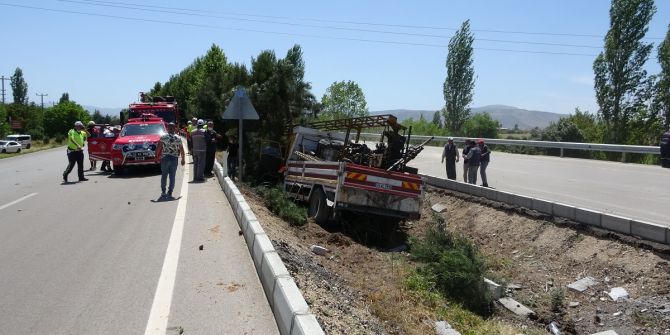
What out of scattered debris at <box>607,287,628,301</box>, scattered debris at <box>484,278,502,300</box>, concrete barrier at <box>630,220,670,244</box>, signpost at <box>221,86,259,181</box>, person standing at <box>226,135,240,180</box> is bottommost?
scattered debris at <box>484,278,502,300</box>

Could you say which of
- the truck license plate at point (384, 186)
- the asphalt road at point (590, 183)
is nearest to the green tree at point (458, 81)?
the asphalt road at point (590, 183)

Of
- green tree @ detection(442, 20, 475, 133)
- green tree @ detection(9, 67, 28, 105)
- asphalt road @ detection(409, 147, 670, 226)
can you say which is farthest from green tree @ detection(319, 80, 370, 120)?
green tree @ detection(9, 67, 28, 105)

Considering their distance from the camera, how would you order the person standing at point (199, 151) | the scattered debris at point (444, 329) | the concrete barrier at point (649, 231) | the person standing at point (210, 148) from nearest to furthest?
the scattered debris at point (444, 329), the concrete barrier at point (649, 231), the person standing at point (199, 151), the person standing at point (210, 148)

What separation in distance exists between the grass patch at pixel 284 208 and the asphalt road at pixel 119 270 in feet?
5.10

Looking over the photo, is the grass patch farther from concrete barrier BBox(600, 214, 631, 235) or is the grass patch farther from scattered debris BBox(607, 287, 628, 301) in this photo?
scattered debris BBox(607, 287, 628, 301)

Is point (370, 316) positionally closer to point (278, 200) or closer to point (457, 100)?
point (278, 200)

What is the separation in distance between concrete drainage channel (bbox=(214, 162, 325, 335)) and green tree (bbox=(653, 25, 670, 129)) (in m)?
47.6

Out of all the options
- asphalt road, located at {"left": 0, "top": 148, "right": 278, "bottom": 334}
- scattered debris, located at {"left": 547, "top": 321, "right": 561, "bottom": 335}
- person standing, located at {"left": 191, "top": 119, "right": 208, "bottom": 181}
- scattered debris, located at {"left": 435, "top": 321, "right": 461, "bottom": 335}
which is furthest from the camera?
person standing, located at {"left": 191, "top": 119, "right": 208, "bottom": 181}

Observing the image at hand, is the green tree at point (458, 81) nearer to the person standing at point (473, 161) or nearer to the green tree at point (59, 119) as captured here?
the person standing at point (473, 161)

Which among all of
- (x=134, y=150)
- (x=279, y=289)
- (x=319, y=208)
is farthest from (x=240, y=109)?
(x=279, y=289)

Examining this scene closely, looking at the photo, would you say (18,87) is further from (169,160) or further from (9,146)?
(169,160)

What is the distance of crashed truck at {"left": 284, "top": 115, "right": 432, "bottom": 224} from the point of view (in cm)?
1205

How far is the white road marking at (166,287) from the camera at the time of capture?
192 inches

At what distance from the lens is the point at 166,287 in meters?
5.98
